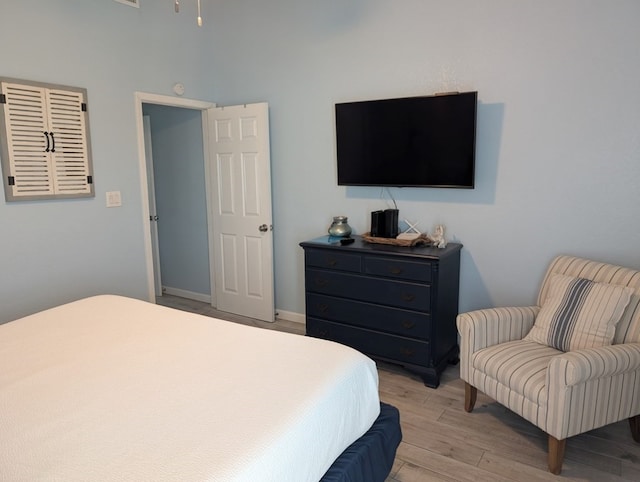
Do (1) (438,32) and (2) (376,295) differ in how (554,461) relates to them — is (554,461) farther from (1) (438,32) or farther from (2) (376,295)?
(1) (438,32)

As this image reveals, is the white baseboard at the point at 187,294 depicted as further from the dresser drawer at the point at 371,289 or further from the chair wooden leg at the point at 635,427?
the chair wooden leg at the point at 635,427

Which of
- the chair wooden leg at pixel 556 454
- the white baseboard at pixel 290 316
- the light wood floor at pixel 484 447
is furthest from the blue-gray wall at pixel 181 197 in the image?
the chair wooden leg at pixel 556 454

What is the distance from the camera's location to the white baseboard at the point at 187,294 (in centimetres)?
501

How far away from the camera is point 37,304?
3188 mm

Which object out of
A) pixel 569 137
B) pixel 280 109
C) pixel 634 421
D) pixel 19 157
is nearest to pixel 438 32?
pixel 569 137

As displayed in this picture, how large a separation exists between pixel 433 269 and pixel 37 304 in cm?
284

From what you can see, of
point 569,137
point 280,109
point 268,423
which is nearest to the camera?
point 268,423

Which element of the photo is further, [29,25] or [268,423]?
[29,25]

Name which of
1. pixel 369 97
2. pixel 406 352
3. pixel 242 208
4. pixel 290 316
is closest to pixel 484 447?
pixel 406 352

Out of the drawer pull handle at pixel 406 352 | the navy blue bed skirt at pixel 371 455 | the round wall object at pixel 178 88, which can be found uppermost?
the round wall object at pixel 178 88

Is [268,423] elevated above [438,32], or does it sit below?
below

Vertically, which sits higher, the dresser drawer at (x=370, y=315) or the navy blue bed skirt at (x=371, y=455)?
the dresser drawer at (x=370, y=315)

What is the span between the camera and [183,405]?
1.50 meters

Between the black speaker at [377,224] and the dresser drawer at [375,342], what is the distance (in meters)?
0.76
